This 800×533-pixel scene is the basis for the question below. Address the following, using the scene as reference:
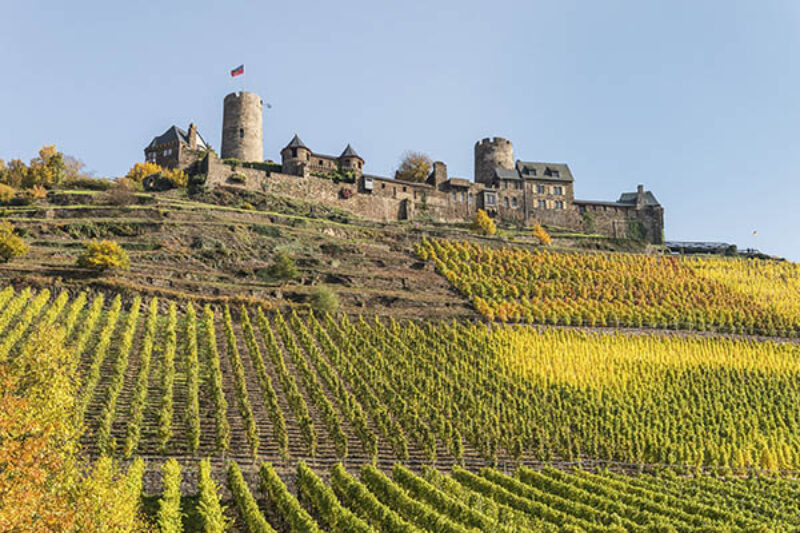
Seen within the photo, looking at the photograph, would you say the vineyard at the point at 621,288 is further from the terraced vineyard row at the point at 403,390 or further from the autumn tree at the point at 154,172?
the autumn tree at the point at 154,172

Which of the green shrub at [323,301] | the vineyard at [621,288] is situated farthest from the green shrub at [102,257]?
the vineyard at [621,288]

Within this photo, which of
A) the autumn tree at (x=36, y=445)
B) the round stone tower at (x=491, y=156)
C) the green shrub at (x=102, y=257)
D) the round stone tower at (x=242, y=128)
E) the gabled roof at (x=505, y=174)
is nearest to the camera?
the autumn tree at (x=36, y=445)

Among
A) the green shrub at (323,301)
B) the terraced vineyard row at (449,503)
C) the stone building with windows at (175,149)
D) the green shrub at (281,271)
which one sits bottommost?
the terraced vineyard row at (449,503)

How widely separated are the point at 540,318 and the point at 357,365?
56.7 ft

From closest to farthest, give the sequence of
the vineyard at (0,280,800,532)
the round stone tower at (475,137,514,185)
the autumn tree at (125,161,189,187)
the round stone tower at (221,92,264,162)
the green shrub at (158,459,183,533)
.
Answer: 1. the green shrub at (158,459,183,533)
2. the vineyard at (0,280,800,532)
3. the autumn tree at (125,161,189,187)
4. the round stone tower at (221,92,264,162)
5. the round stone tower at (475,137,514,185)

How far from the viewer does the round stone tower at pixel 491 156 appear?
100 m

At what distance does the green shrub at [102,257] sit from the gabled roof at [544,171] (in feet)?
194

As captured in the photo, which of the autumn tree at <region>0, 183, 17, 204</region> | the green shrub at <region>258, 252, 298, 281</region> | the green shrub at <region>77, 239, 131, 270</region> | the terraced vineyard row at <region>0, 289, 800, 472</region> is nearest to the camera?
the terraced vineyard row at <region>0, 289, 800, 472</region>

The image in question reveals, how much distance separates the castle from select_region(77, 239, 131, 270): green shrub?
1015 inches

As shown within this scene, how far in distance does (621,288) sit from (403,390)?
30.2 m

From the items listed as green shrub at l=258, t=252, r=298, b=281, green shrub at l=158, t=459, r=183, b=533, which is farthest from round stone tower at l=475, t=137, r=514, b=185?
green shrub at l=158, t=459, r=183, b=533

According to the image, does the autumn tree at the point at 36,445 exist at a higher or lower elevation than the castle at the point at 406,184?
lower

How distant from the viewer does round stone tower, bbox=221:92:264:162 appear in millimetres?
87000

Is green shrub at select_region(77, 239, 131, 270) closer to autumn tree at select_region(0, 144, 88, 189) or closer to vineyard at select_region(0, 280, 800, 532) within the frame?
vineyard at select_region(0, 280, 800, 532)
